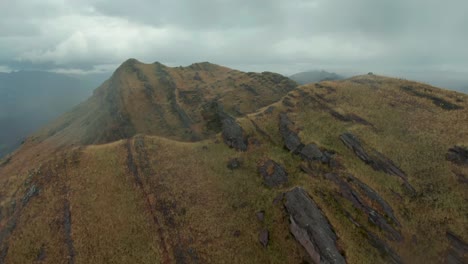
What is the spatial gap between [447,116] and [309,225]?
41.1 meters

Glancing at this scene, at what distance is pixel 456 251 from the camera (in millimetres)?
34625

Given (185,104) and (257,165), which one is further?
(185,104)

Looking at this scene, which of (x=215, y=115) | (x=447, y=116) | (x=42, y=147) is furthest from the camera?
(x=42, y=147)

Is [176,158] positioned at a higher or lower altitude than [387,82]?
lower

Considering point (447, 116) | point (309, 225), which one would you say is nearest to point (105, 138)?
point (309, 225)

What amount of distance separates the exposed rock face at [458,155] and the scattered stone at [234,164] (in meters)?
38.3

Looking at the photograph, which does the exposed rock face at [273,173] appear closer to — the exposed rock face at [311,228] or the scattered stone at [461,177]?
the exposed rock face at [311,228]

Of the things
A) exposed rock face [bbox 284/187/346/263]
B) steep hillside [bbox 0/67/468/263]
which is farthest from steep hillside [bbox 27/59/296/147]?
exposed rock face [bbox 284/187/346/263]

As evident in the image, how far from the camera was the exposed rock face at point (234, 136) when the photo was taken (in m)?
64.6

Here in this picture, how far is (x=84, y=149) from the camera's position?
63156 millimetres

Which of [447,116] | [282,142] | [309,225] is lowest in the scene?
[309,225]

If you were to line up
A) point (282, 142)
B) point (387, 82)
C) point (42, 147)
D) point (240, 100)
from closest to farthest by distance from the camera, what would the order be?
1. point (282, 142)
2. point (387, 82)
3. point (240, 100)
4. point (42, 147)

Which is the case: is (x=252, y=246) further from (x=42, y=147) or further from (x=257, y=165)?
(x=42, y=147)

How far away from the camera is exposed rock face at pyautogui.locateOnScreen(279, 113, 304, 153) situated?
57381mm
